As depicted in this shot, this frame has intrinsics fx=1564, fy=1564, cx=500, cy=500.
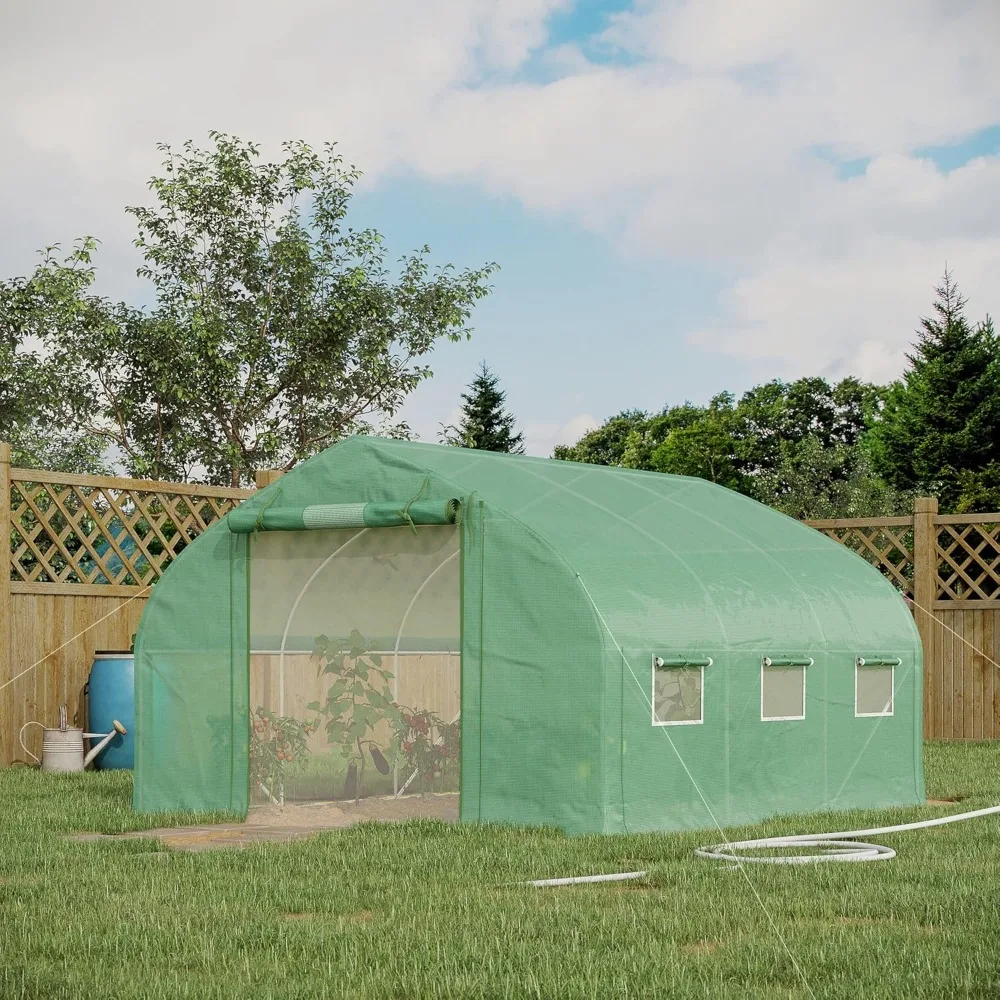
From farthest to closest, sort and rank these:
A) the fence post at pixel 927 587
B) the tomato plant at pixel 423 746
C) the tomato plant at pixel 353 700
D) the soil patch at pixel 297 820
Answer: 1. the fence post at pixel 927 587
2. the tomato plant at pixel 423 746
3. the tomato plant at pixel 353 700
4. the soil patch at pixel 297 820

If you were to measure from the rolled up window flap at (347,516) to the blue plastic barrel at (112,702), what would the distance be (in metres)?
A: 3.67

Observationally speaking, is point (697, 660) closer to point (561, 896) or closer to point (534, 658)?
point (534, 658)

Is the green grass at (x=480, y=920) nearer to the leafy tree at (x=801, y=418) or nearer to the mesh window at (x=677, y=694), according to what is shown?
the mesh window at (x=677, y=694)

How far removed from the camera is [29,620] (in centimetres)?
1361

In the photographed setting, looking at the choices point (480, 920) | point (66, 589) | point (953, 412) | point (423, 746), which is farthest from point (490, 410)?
point (480, 920)

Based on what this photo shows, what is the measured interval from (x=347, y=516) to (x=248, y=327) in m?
12.6

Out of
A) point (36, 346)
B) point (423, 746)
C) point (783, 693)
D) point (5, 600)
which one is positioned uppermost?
point (36, 346)

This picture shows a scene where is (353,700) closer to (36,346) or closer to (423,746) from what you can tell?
(423,746)

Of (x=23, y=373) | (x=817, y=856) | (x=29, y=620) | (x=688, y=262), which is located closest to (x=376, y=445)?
(x=817, y=856)

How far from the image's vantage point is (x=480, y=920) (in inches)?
245

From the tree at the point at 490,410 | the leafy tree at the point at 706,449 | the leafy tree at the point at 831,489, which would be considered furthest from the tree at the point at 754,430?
the tree at the point at 490,410

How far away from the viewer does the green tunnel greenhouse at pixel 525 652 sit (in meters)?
9.23

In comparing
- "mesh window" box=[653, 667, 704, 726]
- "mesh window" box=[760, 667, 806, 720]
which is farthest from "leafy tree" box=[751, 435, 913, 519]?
"mesh window" box=[653, 667, 704, 726]

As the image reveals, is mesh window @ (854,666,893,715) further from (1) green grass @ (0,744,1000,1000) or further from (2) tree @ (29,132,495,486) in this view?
(2) tree @ (29,132,495,486)
